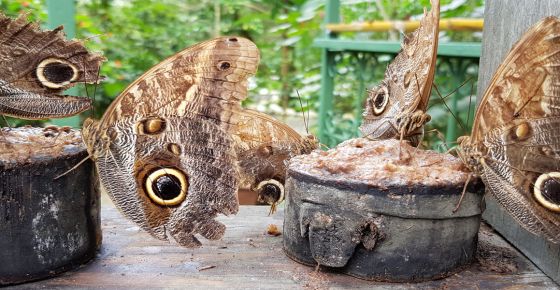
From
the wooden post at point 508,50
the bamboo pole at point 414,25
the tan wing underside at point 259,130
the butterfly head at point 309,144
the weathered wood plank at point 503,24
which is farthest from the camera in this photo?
the bamboo pole at point 414,25

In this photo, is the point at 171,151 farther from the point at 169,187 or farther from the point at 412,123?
the point at 412,123

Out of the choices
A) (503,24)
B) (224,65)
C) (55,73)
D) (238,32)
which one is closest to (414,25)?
(503,24)

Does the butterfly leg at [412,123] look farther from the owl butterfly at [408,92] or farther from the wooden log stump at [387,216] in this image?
the wooden log stump at [387,216]

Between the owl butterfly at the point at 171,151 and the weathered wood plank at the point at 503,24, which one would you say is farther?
the weathered wood plank at the point at 503,24

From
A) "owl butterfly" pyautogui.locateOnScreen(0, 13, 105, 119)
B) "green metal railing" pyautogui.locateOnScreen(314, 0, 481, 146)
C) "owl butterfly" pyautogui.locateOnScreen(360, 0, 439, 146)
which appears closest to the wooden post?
"owl butterfly" pyautogui.locateOnScreen(360, 0, 439, 146)

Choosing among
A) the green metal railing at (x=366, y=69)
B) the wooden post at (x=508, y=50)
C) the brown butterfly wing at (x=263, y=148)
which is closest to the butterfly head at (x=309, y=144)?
the brown butterfly wing at (x=263, y=148)

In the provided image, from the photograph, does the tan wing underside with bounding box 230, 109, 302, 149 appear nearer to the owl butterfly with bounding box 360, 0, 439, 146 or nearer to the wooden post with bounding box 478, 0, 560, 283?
the owl butterfly with bounding box 360, 0, 439, 146

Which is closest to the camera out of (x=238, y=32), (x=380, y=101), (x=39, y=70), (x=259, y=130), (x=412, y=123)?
(x=39, y=70)
